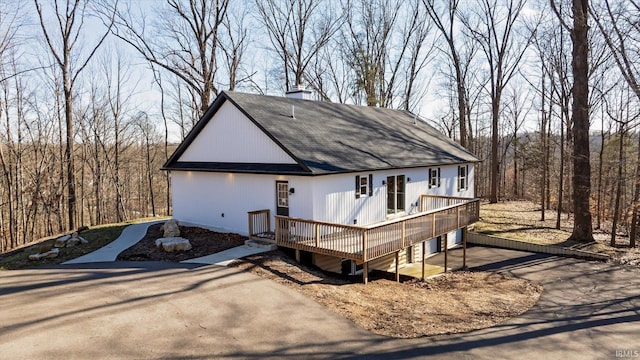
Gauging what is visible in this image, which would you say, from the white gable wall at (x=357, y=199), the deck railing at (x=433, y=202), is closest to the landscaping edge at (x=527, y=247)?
the deck railing at (x=433, y=202)

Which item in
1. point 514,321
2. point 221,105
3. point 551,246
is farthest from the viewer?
point 551,246

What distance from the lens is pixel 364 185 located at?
44.8 feet

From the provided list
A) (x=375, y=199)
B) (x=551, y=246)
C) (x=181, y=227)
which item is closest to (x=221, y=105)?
(x=181, y=227)

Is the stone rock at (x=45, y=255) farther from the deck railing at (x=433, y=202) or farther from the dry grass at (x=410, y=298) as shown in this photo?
the deck railing at (x=433, y=202)

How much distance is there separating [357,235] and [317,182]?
7.62ft

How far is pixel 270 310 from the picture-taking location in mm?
8164

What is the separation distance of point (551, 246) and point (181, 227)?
15151mm

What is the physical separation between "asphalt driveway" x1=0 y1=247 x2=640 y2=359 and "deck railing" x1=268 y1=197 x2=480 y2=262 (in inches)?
78.7

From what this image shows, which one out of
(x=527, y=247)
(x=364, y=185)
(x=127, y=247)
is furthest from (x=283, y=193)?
(x=527, y=247)

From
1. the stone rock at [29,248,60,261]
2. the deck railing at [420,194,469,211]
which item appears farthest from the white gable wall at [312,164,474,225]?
the stone rock at [29,248,60,261]

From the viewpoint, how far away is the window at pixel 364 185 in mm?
13359

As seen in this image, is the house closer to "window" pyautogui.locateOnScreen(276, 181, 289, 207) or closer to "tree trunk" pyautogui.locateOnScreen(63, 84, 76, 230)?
"window" pyautogui.locateOnScreen(276, 181, 289, 207)

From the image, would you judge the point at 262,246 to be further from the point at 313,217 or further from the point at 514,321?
the point at 514,321

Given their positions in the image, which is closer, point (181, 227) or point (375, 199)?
point (375, 199)
